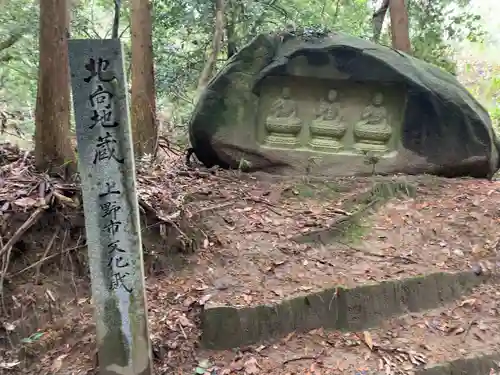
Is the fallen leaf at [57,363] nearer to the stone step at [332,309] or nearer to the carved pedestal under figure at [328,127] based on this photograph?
the stone step at [332,309]

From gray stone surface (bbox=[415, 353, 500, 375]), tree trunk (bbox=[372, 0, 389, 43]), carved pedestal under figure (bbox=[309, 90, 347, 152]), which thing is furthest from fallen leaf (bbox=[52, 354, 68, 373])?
tree trunk (bbox=[372, 0, 389, 43])

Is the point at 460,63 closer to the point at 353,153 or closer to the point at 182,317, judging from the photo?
the point at 353,153

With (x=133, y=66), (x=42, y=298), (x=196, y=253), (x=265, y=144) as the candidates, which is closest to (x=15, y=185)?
(x=42, y=298)

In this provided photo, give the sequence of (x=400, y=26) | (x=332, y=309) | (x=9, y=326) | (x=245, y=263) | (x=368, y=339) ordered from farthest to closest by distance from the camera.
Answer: (x=400, y=26), (x=245, y=263), (x=332, y=309), (x=368, y=339), (x=9, y=326)

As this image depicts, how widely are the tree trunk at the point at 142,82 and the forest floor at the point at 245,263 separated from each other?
86 centimetres

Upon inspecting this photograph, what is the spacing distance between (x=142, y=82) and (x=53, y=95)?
2.41 m

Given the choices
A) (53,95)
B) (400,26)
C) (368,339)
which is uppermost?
(400,26)

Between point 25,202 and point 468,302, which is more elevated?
point 25,202

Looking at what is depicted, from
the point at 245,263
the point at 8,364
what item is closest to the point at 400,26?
the point at 245,263

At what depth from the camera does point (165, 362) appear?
3.70 metres

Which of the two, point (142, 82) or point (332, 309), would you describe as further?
point (142, 82)

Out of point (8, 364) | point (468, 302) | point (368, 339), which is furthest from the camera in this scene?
point (468, 302)

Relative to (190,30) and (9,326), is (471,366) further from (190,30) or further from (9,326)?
(190,30)

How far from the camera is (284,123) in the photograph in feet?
21.6
